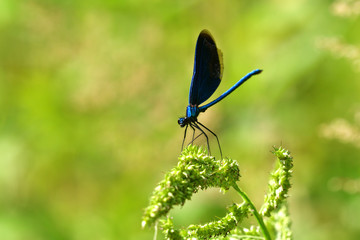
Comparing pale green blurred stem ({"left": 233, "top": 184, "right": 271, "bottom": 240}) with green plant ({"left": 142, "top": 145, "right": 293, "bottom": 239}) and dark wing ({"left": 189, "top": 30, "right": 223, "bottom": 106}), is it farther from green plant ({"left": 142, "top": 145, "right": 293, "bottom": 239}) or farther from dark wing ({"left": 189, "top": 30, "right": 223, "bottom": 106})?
dark wing ({"left": 189, "top": 30, "right": 223, "bottom": 106})

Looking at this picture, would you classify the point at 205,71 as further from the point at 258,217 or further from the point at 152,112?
the point at 152,112

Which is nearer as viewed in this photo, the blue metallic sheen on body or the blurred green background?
the blue metallic sheen on body

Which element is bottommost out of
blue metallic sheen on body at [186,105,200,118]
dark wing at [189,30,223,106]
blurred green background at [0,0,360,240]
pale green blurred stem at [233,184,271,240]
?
pale green blurred stem at [233,184,271,240]

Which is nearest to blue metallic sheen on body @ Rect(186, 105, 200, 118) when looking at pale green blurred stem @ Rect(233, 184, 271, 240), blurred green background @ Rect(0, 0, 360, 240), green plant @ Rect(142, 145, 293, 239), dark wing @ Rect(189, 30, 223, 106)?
dark wing @ Rect(189, 30, 223, 106)

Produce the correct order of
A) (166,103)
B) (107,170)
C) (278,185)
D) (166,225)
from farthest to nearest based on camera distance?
(107,170)
(166,103)
(278,185)
(166,225)

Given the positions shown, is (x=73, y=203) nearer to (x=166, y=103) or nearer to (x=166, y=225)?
(x=166, y=103)

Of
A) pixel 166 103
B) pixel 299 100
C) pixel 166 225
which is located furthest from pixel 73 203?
pixel 166 225
